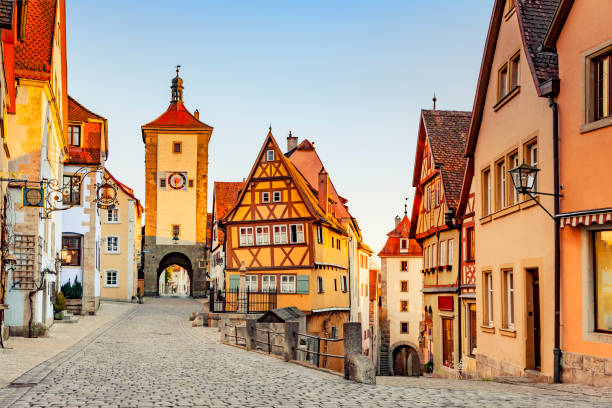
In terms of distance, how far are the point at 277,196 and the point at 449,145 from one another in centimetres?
1340

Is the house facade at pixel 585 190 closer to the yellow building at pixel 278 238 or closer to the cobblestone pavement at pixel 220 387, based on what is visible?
the cobblestone pavement at pixel 220 387

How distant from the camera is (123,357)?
58.5 feet

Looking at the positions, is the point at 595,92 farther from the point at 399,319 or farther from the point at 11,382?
the point at 399,319

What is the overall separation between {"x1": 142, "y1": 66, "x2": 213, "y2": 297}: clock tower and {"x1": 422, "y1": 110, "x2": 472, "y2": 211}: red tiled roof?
39.5m

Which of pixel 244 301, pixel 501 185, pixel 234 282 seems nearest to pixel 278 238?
pixel 234 282

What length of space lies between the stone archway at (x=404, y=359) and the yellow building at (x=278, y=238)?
24494 mm

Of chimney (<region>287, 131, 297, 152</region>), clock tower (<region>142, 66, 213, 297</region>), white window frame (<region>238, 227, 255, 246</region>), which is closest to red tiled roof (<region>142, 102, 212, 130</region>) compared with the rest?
clock tower (<region>142, 66, 213, 297</region>)

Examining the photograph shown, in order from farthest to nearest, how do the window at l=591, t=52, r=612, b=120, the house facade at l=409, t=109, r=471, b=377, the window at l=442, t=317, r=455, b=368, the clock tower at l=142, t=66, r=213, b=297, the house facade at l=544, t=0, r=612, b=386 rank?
the clock tower at l=142, t=66, r=213, b=297 → the window at l=442, t=317, r=455, b=368 → the house facade at l=409, t=109, r=471, b=377 → the window at l=591, t=52, r=612, b=120 → the house facade at l=544, t=0, r=612, b=386

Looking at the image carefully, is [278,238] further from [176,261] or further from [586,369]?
[176,261]

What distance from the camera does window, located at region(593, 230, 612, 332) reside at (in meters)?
12.6

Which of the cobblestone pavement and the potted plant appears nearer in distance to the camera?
the cobblestone pavement

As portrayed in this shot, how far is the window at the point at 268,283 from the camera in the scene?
38.5m

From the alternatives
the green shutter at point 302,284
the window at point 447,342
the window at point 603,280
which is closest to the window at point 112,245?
the green shutter at point 302,284

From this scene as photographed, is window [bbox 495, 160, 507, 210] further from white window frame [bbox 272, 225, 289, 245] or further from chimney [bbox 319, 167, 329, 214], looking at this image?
chimney [bbox 319, 167, 329, 214]
